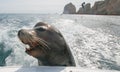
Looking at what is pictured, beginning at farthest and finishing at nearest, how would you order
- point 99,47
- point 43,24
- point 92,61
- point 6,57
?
point 99,47 → point 6,57 → point 92,61 → point 43,24

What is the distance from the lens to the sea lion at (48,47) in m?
3.11

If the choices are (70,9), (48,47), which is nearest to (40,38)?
(48,47)

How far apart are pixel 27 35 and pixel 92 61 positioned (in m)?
2.63

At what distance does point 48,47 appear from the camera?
10.8 ft

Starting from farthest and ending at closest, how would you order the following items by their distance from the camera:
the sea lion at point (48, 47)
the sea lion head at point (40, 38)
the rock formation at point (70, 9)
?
the rock formation at point (70, 9)
the sea lion at point (48, 47)
the sea lion head at point (40, 38)

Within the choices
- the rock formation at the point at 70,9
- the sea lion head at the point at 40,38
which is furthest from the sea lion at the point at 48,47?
the rock formation at the point at 70,9

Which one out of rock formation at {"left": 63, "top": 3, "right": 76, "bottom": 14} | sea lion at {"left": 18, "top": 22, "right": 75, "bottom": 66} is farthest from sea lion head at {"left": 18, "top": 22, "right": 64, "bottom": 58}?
rock formation at {"left": 63, "top": 3, "right": 76, "bottom": 14}

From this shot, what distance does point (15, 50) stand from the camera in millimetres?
6078

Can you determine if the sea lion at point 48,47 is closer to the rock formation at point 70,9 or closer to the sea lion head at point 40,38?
the sea lion head at point 40,38

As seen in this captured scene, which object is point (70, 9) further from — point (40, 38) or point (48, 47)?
point (40, 38)

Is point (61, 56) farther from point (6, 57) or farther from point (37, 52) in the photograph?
point (6, 57)

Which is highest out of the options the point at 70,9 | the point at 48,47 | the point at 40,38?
the point at 40,38

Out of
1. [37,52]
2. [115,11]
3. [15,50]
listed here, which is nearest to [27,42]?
[37,52]

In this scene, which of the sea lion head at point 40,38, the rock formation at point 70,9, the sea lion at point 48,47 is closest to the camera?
the sea lion head at point 40,38
